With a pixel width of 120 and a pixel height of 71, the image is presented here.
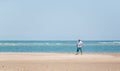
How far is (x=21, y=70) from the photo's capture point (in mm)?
22516

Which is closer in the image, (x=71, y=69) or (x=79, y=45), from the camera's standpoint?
(x=71, y=69)

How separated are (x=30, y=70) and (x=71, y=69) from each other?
227cm

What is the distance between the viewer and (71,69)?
23.0 m

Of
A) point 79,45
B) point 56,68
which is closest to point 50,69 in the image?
point 56,68

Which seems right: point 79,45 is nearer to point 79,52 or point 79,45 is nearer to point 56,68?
point 79,52

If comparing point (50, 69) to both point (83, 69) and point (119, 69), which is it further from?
point (119, 69)

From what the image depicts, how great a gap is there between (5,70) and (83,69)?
4287 millimetres

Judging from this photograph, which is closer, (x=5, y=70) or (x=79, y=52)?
(x=5, y=70)

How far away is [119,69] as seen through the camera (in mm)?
23375

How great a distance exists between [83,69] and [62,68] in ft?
4.00

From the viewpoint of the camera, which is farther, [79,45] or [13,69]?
[79,45]

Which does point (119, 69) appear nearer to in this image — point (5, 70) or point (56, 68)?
point (56, 68)

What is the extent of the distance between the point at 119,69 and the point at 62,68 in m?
3.18

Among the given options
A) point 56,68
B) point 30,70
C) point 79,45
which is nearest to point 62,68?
point 56,68
